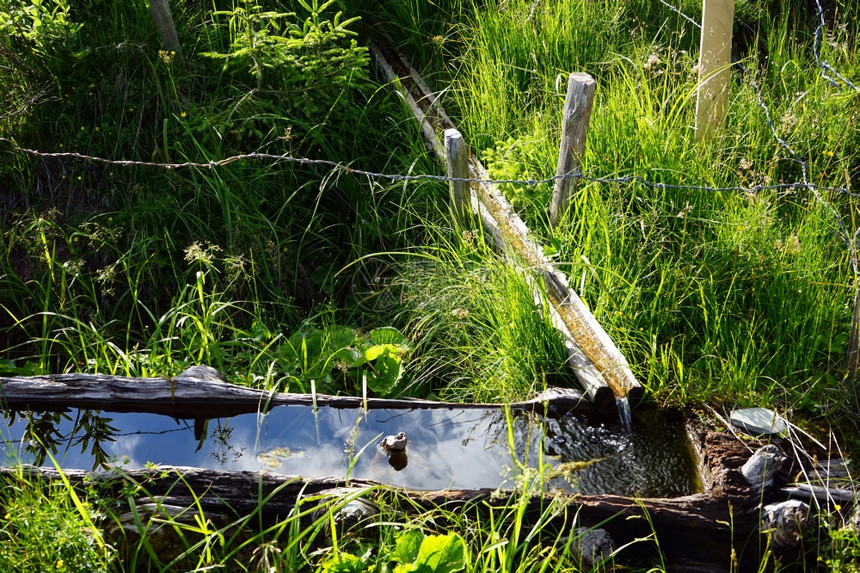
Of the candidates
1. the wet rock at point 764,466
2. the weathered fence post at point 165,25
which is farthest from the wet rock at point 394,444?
the weathered fence post at point 165,25

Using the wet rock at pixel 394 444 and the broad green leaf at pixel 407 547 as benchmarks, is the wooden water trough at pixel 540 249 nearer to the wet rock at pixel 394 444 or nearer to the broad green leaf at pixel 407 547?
the wet rock at pixel 394 444

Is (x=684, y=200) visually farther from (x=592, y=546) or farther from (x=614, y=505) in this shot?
(x=592, y=546)

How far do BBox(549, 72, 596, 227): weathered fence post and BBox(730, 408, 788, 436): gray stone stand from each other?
1346 millimetres

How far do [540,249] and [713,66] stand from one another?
4.62 feet

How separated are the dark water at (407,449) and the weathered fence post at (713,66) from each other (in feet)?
5.93

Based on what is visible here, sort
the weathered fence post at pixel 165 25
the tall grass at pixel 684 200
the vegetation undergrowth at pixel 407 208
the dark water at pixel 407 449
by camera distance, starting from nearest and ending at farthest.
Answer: the dark water at pixel 407 449 → the tall grass at pixel 684 200 → the vegetation undergrowth at pixel 407 208 → the weathered fence post at pixel 165 25

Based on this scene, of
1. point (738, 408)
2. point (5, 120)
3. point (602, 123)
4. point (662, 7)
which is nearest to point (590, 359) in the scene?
point (738, 408)

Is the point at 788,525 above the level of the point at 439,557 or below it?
below

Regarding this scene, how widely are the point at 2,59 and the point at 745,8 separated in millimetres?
5042

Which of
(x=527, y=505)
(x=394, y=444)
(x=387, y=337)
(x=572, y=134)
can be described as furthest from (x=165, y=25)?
(x=527, y=505)

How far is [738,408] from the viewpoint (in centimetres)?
321

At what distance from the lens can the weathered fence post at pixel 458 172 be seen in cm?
402

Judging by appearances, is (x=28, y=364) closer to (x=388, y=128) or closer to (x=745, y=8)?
(x=388, y=128)

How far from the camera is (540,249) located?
3857mm
